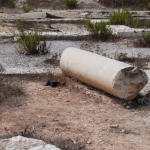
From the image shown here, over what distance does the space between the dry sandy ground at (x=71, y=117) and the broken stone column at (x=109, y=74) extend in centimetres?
18

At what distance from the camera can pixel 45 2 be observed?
19.0m

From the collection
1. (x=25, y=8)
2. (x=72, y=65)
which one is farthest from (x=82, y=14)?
(x=72, y=65)

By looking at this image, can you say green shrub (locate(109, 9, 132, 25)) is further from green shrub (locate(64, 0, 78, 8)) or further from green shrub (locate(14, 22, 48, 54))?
green shrub (locate(64, 0, 78, 8))

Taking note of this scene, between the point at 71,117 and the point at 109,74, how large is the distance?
0.95 m

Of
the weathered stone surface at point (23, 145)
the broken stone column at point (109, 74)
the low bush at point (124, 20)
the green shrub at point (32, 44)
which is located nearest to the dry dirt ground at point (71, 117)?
the broken stone column at point (109, 74)

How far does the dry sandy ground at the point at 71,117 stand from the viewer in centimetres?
474

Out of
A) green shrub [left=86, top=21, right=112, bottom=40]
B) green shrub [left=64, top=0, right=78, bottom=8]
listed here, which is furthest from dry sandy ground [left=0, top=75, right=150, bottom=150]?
green shrub [left=64, top=0, right=78, bottom=8]

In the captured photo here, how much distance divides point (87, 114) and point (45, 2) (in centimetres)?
1397

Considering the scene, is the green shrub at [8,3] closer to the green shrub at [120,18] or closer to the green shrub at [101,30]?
the green shrub at [120,18]

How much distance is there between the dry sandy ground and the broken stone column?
181 mm

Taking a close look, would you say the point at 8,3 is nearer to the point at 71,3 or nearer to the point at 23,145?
the point at 71,3

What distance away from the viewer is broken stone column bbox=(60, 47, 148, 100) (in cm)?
594

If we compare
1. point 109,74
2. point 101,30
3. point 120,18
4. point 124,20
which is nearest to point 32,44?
point 101,30

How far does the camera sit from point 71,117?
5.52m
